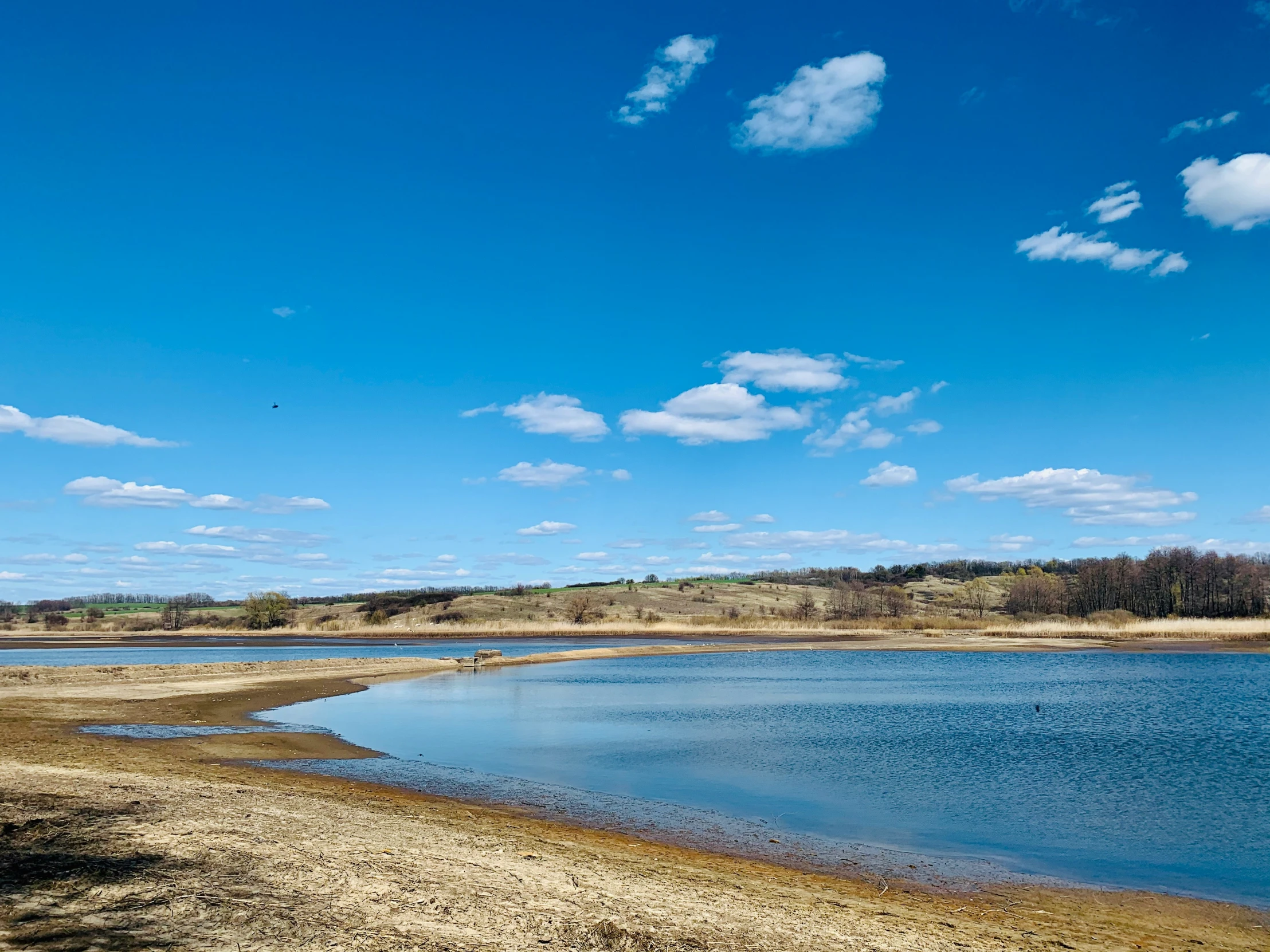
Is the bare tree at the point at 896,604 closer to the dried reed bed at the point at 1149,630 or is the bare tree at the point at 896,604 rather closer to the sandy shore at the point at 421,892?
the dried reed bed at the point at 1149,630

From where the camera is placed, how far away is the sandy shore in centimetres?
804

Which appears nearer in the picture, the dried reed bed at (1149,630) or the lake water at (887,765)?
the lake water at (887,765)

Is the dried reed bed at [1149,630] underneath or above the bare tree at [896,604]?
underneath

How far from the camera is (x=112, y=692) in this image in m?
36.6

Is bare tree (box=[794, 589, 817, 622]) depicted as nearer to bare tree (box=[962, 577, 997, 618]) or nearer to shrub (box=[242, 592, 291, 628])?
bare tree (box=[962, 577, 997, 618])

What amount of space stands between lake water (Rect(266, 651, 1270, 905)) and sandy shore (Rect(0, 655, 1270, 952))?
6.15ft

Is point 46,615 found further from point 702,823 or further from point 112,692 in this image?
point 702,823

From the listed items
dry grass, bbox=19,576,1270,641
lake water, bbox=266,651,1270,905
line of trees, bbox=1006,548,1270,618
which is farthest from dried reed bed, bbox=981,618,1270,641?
lake water, bbox=266,651,1270,905

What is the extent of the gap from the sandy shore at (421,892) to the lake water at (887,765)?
Result: 1.87m

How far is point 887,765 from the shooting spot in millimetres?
22312

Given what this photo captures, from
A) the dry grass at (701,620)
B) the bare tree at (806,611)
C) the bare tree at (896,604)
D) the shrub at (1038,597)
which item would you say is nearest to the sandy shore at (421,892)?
the dry grass at (701,620)

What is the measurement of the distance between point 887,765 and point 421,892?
16088 millimetres

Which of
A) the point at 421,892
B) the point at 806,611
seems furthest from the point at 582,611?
the point at 421,892

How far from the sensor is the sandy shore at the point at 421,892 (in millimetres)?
8039
